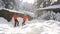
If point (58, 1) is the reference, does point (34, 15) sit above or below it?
below

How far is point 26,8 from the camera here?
5.43 metres

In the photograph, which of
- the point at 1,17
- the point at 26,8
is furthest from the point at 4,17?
the point at 26,8

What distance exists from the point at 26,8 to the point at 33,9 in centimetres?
30

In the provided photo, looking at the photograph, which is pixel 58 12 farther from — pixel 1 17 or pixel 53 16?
pixel 1 17

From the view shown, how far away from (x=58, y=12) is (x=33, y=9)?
1131mm

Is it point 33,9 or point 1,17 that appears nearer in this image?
point 1,17

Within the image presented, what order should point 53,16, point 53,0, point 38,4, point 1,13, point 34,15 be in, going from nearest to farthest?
point 53,16, point 1,13, point 34,15, point 53,0, point 38,4

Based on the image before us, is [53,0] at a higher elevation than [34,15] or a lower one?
higher

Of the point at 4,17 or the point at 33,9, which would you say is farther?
the point at 33,9

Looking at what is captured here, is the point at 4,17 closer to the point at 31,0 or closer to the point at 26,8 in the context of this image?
the point at 26,8

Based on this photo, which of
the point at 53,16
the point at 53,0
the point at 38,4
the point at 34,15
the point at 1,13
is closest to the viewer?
the point at 53,16

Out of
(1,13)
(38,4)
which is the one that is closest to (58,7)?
(38,4)

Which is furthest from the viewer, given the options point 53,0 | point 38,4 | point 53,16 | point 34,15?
point 38,4

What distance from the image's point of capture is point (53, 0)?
19.6ft
